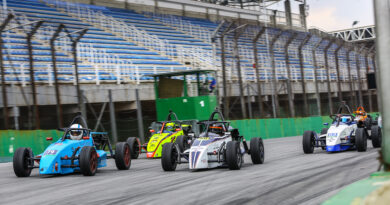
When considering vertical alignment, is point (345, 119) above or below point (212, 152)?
above

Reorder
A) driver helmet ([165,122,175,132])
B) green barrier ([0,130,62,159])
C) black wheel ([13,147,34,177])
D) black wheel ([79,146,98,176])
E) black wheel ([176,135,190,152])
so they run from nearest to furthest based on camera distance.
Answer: black wheel ([79,146,98,176]) < black wheel ([13,147,34,177]) < black wheel ([176,135,190,152]) < green barrier ([0,130,62,159]) < driver helmet ([165,122,175,132])

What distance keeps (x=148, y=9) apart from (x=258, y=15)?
17.3 meters

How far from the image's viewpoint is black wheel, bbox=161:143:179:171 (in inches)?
445

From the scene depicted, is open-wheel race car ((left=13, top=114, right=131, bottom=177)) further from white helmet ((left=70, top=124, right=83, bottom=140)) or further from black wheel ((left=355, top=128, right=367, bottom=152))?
black wheel ((left=355, top=128, right=367, bottom=152))

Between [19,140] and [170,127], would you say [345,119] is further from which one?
[19,140]

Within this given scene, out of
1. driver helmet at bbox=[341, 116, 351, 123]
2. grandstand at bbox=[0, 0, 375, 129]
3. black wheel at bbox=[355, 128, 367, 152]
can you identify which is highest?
grandstand at bbox=[0, 0, 375, 129]

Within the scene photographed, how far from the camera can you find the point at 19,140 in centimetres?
1716

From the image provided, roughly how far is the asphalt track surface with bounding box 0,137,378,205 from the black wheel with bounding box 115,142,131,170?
0.37 meters

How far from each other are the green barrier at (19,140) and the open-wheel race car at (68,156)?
5.55m

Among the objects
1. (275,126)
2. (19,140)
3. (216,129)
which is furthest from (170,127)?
(275,126)

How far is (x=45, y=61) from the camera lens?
23047mm

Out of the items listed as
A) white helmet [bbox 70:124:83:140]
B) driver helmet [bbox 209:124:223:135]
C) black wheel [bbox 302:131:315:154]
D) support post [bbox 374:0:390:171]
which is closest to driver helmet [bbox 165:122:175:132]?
black wheel [bbox 302:131:315:154]

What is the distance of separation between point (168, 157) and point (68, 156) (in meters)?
2.08

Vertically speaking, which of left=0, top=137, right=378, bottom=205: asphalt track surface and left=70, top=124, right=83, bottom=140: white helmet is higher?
left=70, top=124, right=83, bottom=140: white helmet
